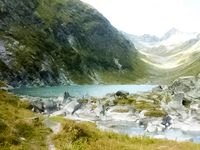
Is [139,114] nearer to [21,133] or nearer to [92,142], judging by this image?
[92,142]

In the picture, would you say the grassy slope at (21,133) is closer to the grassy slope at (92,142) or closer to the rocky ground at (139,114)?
the grassy slope at (92,142)

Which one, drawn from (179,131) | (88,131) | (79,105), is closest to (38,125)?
(88,131)

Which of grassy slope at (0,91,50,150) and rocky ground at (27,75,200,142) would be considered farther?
rocky ground at (27,75,200,142)

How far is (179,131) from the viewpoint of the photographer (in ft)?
249

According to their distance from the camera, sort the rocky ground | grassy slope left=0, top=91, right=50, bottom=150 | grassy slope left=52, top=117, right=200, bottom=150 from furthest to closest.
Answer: the rocky ground
grassy slope left=52, top=117, right=200, bottom=150
grassy slope left=0, top=91, right=50, bottom=150

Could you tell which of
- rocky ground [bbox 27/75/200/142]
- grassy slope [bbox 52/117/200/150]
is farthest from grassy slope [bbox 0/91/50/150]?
rocky ground [bbox 27/75/200/142]

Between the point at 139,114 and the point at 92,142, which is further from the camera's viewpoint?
the point at 139,114

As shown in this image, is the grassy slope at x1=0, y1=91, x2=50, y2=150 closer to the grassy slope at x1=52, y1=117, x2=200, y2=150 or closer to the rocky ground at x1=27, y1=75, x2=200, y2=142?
the grassy slope at x1=52, y1=117, x2=200, y2=150

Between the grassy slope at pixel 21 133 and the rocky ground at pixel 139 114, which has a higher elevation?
the grassy slope at pixel 21 133

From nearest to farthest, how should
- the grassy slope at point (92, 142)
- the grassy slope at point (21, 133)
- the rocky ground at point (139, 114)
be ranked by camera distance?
the grassy slope at point (21, 133) < the grassy slope at point (92, 142) < the rocky ground at point (139, 114)

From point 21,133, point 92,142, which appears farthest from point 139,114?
point 21,133

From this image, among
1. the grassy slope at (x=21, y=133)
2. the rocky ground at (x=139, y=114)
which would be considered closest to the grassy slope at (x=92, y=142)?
the grassy slope at (x=21, y=133)

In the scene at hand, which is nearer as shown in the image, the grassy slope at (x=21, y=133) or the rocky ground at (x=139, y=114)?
the grassy slope at (x=21, y=133)

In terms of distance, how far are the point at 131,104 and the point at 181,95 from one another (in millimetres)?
14455
